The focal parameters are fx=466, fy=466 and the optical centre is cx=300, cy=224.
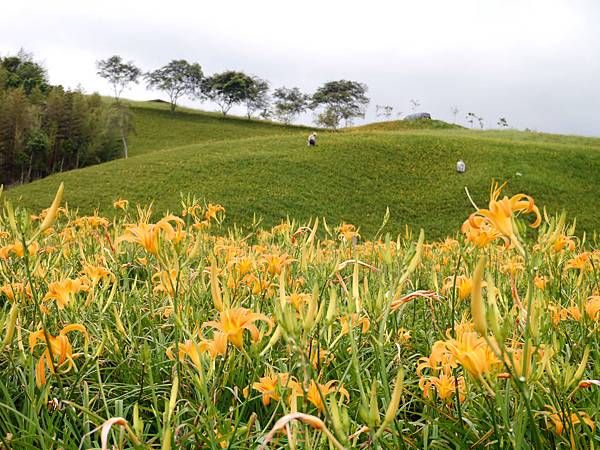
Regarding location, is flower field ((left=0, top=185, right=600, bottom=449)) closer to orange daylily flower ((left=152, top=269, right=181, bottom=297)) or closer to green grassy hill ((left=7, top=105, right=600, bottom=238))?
orange daylily flower ((left=152, top=269, right=181, bottom=297))

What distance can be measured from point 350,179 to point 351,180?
0.08m

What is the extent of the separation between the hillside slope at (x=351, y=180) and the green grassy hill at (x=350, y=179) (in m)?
0.04

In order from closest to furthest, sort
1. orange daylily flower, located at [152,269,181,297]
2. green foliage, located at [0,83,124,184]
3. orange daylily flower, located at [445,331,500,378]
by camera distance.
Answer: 1. orange daylily flower, located at [445,331,500,378]
2. orange daylily flower, located at [152,269,181,297]
3. green foliage, located at [0,83,124,184]

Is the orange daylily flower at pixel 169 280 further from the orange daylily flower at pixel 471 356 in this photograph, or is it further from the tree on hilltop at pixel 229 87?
the tree on hilltop at pixel 229 87

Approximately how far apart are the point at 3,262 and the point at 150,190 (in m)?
14.8

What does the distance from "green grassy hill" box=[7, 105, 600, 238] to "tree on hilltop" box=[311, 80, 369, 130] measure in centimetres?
2777

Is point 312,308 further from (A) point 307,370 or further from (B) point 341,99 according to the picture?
(B) point 341,99

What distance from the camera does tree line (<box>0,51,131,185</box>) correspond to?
23.1 m

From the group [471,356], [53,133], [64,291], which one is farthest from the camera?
[53,133]

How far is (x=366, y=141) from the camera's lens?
67.8ft

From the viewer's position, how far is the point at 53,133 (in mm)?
24500

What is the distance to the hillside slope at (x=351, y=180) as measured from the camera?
14.7m

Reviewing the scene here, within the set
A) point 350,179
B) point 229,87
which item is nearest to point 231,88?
point 229,87

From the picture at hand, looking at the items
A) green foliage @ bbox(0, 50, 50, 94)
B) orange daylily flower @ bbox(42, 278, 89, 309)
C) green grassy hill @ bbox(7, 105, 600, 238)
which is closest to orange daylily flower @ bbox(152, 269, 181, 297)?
orange daylily flower @ bbox(42, 278, 89, 309)
